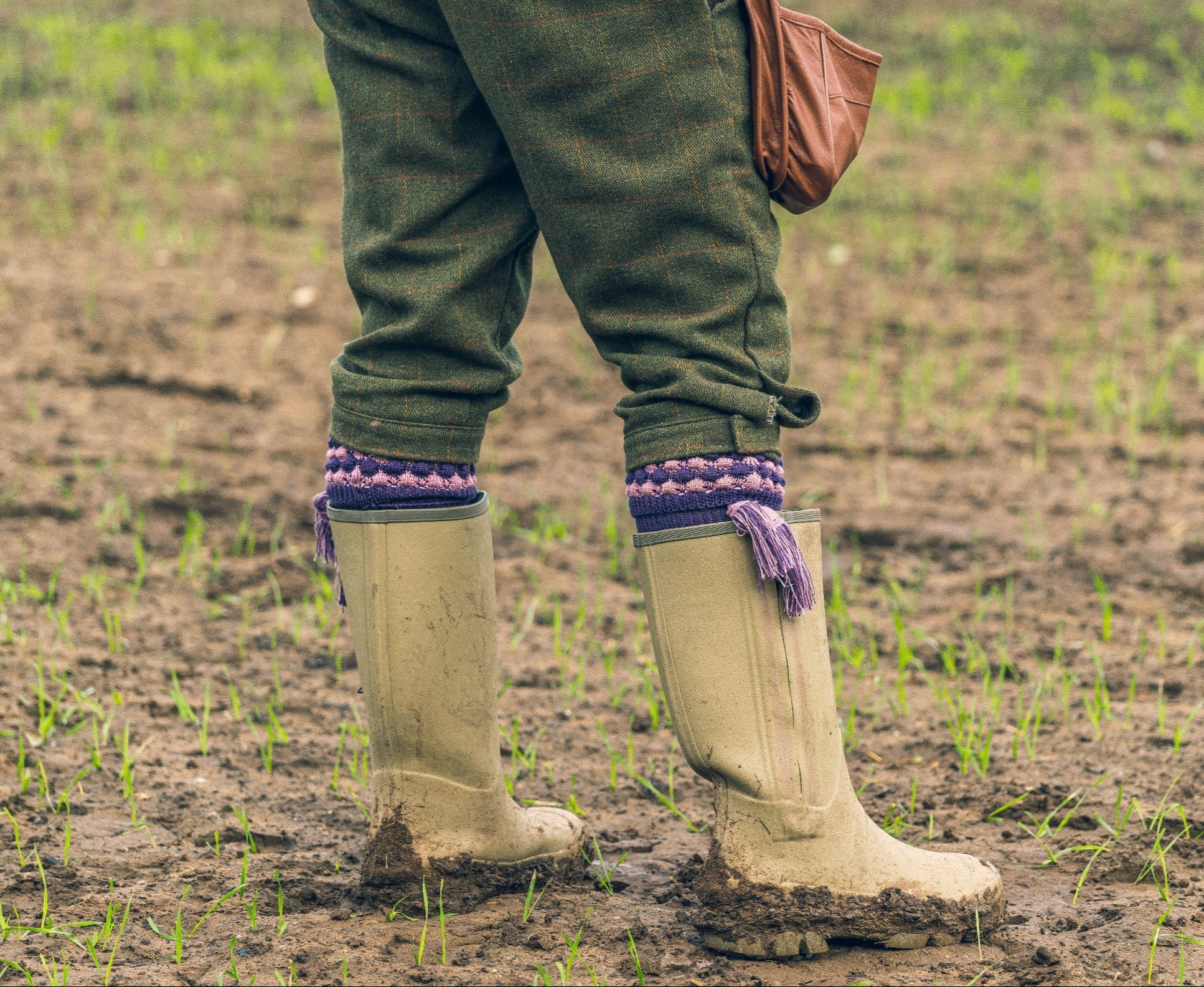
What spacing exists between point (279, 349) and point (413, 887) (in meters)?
2.82

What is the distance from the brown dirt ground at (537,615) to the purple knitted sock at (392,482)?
0.52 meters

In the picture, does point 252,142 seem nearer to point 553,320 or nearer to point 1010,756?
point 553,320

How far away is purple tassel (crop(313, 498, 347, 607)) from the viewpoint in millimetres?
1720

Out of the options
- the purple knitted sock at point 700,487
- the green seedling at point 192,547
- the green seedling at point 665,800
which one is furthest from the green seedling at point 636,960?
the green seedling at point 192,547

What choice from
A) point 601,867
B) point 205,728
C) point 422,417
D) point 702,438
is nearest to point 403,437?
point 422,417

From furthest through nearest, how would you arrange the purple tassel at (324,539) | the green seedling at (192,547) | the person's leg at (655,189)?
1. the green seedling at (192,547)
2. the purple tassel at (324,539)
3. the person's leg at (655,189)

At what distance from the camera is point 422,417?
60.9 inches

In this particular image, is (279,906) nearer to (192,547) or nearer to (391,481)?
(391,481)

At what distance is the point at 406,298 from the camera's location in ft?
4.99

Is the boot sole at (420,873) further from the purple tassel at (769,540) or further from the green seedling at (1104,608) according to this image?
the green seedling at (1104,608)

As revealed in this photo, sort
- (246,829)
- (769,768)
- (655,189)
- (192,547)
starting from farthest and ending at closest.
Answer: (192,547) < (246,829) < (769,768) < (655,189)

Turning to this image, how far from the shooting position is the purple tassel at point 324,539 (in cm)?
172

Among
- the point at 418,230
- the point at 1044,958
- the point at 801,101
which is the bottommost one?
the point at 1044,958

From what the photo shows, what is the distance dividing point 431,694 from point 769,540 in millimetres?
468
